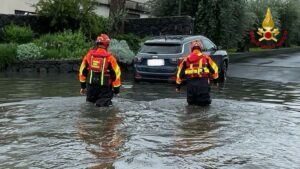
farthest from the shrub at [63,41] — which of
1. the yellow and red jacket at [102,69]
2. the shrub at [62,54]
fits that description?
the yellow and red jacket at [102,69]

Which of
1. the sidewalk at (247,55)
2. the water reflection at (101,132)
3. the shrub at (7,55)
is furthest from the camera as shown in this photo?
the sidewalk at (247,55)

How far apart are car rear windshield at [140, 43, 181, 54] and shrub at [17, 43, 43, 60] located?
5011 millimetres

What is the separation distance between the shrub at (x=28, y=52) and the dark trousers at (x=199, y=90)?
31.1 ft

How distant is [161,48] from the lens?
14.9m

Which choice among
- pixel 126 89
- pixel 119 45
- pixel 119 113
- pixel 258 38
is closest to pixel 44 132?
pixel 119 113

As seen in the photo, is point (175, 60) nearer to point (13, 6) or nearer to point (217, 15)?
point (217, 15)

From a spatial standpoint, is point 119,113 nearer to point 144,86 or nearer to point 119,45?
point 144,86

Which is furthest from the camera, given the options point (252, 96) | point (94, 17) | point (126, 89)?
point (94, 17)

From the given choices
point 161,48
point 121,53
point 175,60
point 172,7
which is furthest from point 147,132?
point 172,7

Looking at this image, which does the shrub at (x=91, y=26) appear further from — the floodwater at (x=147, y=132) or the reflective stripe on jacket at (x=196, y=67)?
the reflective stripe on jacket at (x=196, y=67)

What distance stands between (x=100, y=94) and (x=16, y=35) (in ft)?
37.9

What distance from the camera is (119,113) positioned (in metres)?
9.40

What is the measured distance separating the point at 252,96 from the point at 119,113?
451cm

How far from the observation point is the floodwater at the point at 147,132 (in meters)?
6.19
